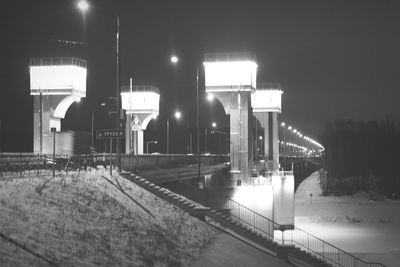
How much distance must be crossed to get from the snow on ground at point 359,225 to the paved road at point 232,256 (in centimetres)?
1248

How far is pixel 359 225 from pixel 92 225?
51358 millimetres

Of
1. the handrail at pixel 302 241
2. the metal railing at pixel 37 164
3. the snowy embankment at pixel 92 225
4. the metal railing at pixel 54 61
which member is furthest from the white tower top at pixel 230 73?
the snowy embankment at pixel 92 225

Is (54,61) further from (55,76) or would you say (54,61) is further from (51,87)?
(51,87)

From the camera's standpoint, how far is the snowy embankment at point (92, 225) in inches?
818

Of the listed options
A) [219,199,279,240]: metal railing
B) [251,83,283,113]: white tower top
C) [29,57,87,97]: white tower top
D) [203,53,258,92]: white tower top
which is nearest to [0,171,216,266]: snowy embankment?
[219,199,279,240]: metal railing

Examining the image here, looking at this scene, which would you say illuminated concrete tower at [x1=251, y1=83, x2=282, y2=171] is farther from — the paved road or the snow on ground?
the paved road

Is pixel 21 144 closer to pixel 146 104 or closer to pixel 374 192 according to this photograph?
pixel 146 104

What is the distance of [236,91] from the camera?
59.3 m

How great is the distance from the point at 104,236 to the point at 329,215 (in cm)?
6043

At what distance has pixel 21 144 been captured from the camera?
87062 millimetres

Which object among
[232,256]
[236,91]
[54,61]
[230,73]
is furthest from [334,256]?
[54,61]

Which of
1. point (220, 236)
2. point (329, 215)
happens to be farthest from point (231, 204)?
point (329, 215)

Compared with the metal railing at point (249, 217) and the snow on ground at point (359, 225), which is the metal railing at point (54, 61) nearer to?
the metal railing at point (249, 217)

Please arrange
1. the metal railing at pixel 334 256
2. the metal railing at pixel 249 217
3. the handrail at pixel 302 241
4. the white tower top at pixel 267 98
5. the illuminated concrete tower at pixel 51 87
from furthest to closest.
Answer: the white tower top at pixel 267 98
the illuminated concrete tower at pixel 51 87
the metal railing at pixel 249 217
the handrail at pixel 302 241
the metal railing at pixel 334 256
